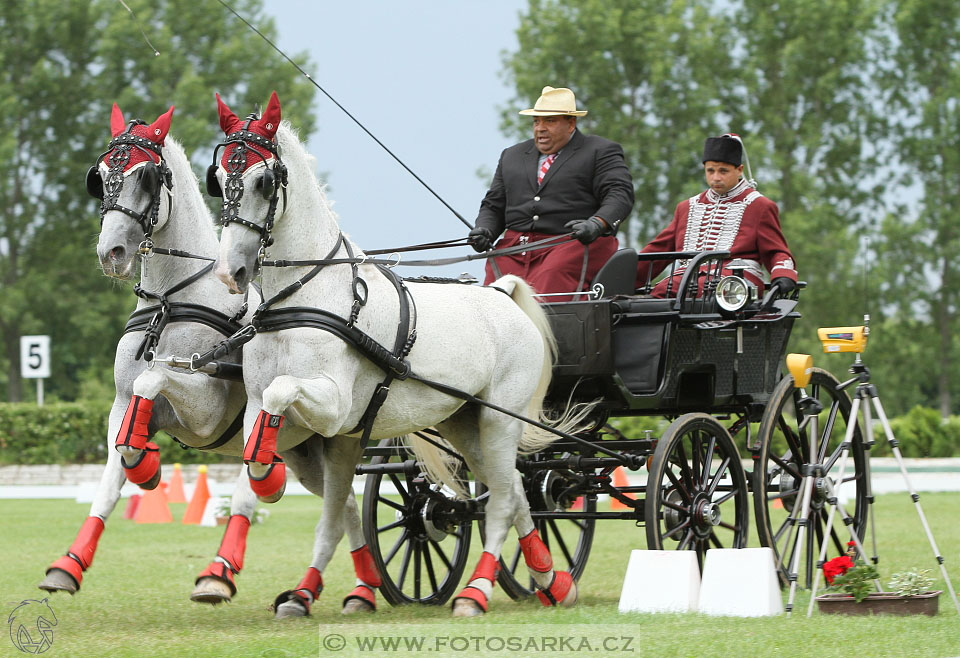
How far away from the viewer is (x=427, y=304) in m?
6.71

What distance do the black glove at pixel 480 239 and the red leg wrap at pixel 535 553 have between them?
180cm

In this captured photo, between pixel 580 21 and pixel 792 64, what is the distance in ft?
16.8

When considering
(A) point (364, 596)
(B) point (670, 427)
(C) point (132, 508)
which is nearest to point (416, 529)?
(A) point (364, 596)

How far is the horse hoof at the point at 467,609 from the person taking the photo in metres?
6.66

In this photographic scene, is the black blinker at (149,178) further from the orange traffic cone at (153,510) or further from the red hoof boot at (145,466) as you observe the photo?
the orange traffic cone at (153,510)

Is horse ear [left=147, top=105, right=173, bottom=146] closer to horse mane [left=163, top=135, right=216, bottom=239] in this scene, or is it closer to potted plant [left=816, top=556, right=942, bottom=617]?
horse mane [left=163, top=135, right=216, bottom=239]

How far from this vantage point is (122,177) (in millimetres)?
6184

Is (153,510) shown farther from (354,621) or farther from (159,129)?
(159,129)

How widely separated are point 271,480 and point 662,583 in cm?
191

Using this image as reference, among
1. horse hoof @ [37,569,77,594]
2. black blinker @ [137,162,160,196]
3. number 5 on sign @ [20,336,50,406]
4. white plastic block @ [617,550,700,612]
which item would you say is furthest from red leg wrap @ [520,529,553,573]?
number 5 on sign @ [20,336,50,406]

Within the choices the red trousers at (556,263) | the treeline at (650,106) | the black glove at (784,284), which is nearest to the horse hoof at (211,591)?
the red trousers at (556,263)

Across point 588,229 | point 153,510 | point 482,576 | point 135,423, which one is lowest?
point 153,510

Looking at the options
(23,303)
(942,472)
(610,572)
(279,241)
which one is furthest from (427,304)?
(23,303)

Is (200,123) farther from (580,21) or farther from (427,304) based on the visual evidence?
(427,304)
